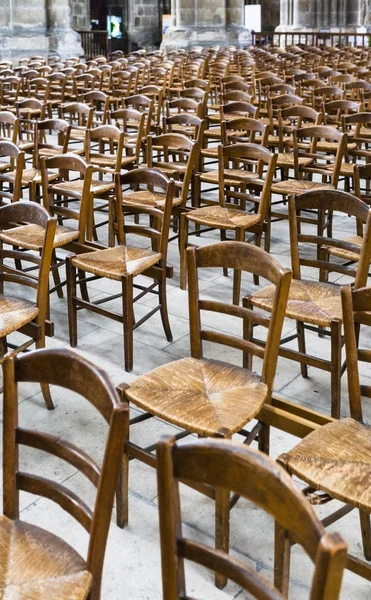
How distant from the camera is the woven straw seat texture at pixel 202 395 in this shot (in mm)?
2398

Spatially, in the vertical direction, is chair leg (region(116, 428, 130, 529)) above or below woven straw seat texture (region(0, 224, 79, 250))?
below

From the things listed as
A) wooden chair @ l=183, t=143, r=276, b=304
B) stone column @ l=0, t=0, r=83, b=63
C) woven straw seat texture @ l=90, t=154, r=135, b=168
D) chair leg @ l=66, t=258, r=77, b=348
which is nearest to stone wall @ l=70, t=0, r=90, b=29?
stone column @ l=0, t=0, r=83, b=63

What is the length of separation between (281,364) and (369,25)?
28.0 meters

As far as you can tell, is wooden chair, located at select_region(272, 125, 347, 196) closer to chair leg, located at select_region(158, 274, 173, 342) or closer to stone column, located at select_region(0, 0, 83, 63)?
chair leg, located at select_region(158, 274, 173, 342)

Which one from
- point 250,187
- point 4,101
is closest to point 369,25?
point 4,101

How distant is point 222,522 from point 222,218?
2663 mm

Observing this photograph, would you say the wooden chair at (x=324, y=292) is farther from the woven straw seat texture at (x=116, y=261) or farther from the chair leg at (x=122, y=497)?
the chair leg at (x=122, y=497)

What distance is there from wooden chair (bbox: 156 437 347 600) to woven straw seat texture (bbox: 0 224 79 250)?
2564 millimetres

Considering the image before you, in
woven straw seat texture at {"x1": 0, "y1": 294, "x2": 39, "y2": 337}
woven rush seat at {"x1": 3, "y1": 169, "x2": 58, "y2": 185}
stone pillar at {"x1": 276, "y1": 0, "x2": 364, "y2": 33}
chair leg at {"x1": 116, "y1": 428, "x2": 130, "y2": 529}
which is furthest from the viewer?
stone pillar at {"x1": 276, "y1": 0, "x2": 364, "y2": 33}

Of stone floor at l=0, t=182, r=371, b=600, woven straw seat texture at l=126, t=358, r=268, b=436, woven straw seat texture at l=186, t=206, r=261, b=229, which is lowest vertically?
stone floor at l=0, t=182, r=371, b=600

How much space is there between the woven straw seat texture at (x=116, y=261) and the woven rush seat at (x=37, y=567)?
6.24ft

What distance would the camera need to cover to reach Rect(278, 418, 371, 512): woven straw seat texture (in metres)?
2.04

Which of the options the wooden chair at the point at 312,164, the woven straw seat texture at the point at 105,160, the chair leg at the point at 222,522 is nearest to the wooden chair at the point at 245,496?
the chair leg at the point at 222,522

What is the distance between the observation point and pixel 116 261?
12.8ft
